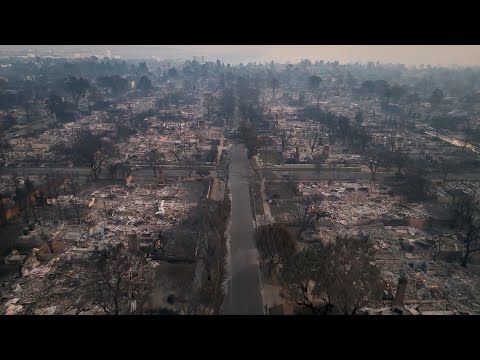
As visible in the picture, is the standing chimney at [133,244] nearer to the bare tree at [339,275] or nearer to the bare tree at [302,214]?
the bare tree at [339,275]

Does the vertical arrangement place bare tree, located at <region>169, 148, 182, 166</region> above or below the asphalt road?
below

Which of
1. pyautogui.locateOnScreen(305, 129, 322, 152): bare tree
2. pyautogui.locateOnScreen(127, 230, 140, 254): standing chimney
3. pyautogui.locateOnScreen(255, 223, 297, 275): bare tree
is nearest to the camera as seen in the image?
pyautogui.locateOnScreen(255, 223, 297, 275): bare tree

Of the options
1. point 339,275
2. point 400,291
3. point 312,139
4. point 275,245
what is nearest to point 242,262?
point 275,245

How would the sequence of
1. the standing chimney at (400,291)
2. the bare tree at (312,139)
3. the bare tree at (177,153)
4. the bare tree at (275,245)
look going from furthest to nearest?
the bare tree at (312,139), the bare tree at (177,153), the bare tree at (275,245), the standing chimney at (400,291)

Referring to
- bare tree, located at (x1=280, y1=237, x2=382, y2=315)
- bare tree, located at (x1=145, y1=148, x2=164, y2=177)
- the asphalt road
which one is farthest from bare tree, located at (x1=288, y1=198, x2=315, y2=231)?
bare tree, located at (x1=145, y1=148, x2=164, y2=177)

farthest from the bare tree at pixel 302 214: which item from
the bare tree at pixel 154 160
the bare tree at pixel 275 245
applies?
the bare tree at pixel 154 160

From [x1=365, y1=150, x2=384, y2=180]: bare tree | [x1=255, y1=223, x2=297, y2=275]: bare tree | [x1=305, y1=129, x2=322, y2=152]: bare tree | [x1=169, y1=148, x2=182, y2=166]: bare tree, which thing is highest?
[x1=255, y1=223, x2=297, y2=275]: bare tree

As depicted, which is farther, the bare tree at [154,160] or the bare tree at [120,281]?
the bare tree at [154,160]

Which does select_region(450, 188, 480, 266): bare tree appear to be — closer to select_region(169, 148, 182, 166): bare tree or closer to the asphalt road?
the asphalt road

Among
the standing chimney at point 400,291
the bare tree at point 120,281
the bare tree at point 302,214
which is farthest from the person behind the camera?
the bare tree at point 302,214
